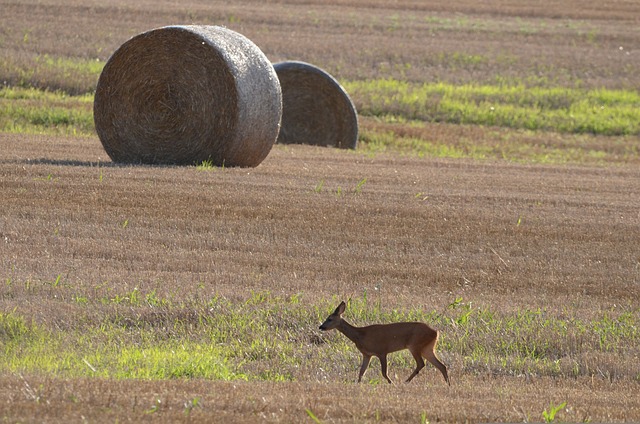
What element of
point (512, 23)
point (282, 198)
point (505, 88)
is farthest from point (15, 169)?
point (512, 23)

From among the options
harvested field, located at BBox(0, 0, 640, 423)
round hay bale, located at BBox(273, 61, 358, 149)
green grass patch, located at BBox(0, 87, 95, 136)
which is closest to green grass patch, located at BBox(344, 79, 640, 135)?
round hay bale, located at BBox(273, 61, 358, 149)

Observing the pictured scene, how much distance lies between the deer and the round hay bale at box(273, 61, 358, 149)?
46.4ft

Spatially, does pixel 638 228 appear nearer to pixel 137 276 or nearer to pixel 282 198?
pixel 282 198

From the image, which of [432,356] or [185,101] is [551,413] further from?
[185,101]

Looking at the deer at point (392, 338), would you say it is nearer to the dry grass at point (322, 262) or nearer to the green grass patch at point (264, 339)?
the dry grass at point (322, 262)

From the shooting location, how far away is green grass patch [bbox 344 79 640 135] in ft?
83.1

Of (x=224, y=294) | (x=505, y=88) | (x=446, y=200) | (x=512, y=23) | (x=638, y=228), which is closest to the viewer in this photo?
(x=224, y=294)

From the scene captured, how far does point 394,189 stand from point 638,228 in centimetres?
304

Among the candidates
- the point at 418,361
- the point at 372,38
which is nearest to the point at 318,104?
the point at 372,38

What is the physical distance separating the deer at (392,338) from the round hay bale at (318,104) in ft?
46.4

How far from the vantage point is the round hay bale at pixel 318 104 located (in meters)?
20.9

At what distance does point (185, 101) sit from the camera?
15469 mm

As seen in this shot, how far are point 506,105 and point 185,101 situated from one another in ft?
41.3

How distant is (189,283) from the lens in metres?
9.08
